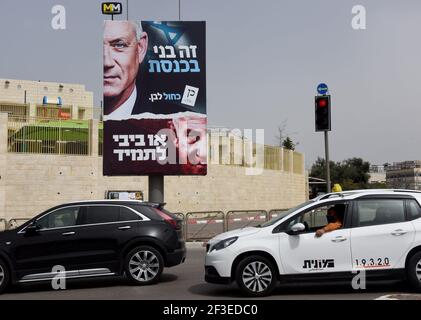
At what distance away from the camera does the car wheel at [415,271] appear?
908 cm

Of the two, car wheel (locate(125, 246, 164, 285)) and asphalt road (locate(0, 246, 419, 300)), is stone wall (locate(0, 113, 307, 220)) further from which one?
car wheel (locate(125, 246, 164, 285))

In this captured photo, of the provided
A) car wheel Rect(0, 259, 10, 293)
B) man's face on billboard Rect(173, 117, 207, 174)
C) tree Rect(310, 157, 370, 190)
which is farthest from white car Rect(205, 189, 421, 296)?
tree Rect(310, 157, 370, 190)

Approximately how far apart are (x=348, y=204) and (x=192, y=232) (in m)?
10.9

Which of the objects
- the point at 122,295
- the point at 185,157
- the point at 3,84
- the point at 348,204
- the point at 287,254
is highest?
the point at 3,84

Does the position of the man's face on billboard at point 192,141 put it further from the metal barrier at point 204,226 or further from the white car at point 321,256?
the white car at point 321,256

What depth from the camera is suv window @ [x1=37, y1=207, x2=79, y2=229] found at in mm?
10641

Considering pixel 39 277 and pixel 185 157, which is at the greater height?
pixel 185 157

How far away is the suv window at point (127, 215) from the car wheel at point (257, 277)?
2710 millimetres

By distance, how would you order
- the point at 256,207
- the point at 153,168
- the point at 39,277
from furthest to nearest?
the point at 256,207 < the point at 153,168 < the point at 39,277

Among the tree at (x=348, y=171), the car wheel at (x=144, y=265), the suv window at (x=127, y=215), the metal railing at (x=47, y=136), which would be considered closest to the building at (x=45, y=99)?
the metal railing at (x=47, y=136)

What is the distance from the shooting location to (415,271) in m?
9.09

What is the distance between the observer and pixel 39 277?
408 inches
